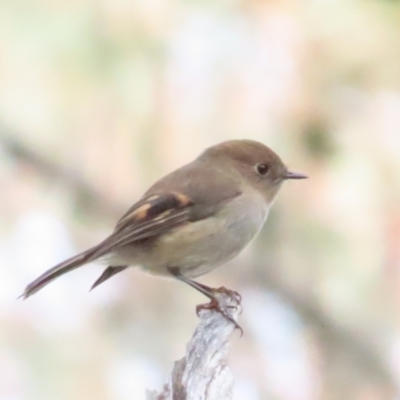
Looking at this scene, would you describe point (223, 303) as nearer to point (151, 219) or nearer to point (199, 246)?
point (199, 246)

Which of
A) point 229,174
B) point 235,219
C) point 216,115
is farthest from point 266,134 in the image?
point 235,219

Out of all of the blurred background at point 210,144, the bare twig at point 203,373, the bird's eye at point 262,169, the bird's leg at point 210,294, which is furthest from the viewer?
the blurred background at point 210,144

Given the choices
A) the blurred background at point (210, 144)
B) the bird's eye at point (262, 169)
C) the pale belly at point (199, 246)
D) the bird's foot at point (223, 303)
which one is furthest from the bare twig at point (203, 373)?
the blurred background at point (210, 144)

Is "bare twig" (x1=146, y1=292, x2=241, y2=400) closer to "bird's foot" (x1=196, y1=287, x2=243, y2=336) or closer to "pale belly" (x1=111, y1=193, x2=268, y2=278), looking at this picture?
"bird's foot" (x1=196, y1=287, x2=243, y2=336)

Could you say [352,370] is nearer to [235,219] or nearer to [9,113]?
[235,219]

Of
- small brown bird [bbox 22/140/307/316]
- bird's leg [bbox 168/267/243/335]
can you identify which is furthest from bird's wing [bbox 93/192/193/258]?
bird's leg [bbox 168/267/243/335]

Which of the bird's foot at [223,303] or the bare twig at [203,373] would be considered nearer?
the bare twig at [203,373]

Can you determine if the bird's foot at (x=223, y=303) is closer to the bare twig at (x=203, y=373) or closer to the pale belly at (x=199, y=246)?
the pale belly at (x=199, y=246)

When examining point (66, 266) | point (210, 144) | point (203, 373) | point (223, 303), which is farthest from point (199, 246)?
point (210, 144)
